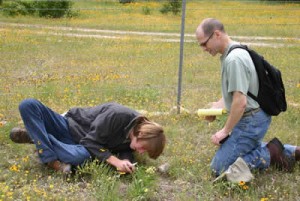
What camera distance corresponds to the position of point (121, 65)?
1017 cm

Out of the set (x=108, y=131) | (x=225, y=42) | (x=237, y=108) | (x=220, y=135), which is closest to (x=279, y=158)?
(x=220, y=135)

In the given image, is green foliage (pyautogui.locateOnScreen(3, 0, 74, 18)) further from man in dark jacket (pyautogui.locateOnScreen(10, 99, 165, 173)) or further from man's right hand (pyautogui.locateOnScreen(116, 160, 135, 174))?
man's right hand (pyautogui.locateOnScreen(116, 160, 135, 174))

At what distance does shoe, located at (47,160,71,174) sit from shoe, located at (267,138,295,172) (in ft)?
6.69

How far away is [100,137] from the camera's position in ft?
13.0

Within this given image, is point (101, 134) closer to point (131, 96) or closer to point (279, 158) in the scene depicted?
point (279, 158)

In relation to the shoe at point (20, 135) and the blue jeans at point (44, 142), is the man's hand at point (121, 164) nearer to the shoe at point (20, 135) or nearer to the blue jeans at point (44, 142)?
the blue jeans at point (44, 142)

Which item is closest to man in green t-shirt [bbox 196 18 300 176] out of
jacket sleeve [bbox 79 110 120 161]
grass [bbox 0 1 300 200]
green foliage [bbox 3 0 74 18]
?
grass [bbox 0 1 300 200]

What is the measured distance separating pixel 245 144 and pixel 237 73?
792mm

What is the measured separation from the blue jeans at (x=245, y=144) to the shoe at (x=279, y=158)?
172 mm

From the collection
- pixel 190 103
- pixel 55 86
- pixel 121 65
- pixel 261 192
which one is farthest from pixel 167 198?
pixel 121 65

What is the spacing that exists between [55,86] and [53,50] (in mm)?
4462

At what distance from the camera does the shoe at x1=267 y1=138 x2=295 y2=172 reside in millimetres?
4316

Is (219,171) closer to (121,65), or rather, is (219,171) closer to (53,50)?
(121,65)

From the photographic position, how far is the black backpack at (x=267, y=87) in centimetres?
396
